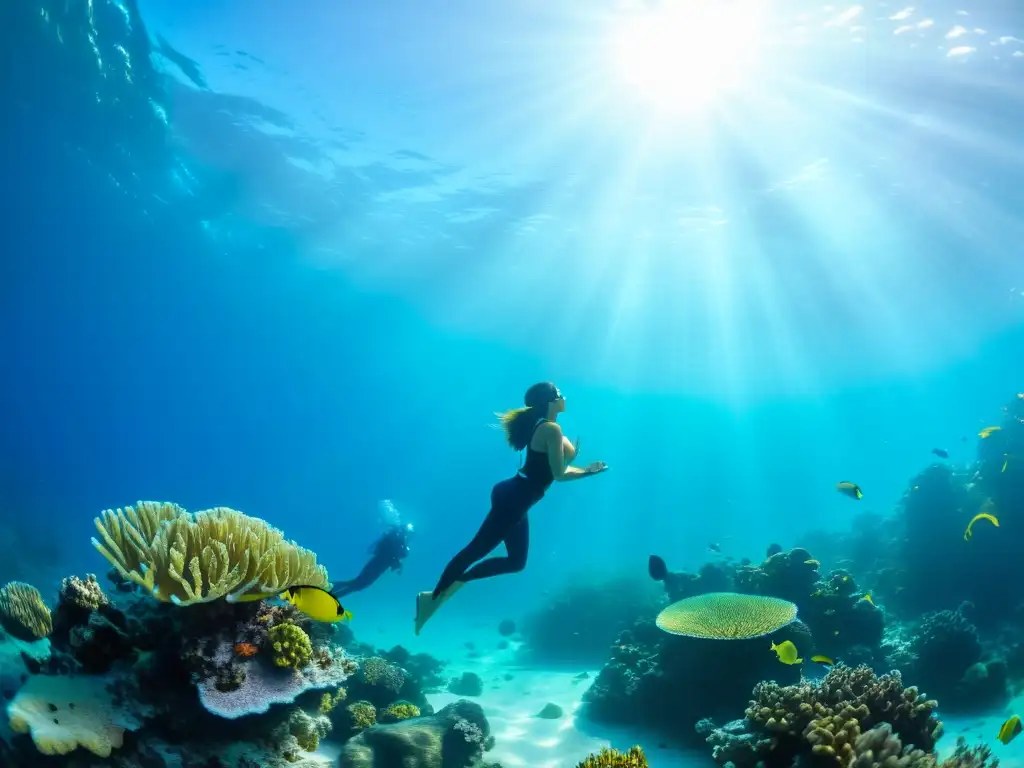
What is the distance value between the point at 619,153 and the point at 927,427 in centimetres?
14489

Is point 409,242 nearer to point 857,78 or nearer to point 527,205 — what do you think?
point 527,205

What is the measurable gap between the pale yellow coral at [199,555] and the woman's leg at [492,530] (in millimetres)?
2389

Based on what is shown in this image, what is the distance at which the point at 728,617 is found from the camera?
→ 7.62 meters

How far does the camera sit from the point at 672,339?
56.6 m

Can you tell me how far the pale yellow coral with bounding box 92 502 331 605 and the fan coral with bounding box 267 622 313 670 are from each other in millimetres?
353

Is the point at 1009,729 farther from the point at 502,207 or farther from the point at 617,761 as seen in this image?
the point at 502,207

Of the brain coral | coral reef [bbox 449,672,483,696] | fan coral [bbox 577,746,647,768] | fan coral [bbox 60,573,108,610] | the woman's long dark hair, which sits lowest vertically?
fan coral [bbox 577,746,647,768]

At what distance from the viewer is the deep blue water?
67.7 ft

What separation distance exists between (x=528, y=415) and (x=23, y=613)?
5865 millimetres

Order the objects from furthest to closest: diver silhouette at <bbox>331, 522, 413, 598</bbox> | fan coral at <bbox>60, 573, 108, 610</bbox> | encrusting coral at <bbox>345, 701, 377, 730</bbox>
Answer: diver silhouette at <bbox>331, 522, 413, 598</bbox>
encrusting coral at <bbox>345, 701, 377, 730</bbox>
fan coral at <bbox>60, 573, 108, 610</bbox>

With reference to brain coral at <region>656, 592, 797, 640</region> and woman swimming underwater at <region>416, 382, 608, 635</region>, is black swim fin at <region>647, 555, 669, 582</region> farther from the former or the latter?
woman swimming underwater at <region>416, 382, 608, 635</region>

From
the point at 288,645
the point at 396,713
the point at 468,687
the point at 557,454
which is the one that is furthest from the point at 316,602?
the point at 468,687

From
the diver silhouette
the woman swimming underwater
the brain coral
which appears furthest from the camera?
the diver silhouette

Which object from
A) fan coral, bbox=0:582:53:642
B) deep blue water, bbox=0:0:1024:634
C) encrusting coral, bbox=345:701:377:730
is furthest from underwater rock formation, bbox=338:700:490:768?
deep blue water, bbox=0:0:1024:634
